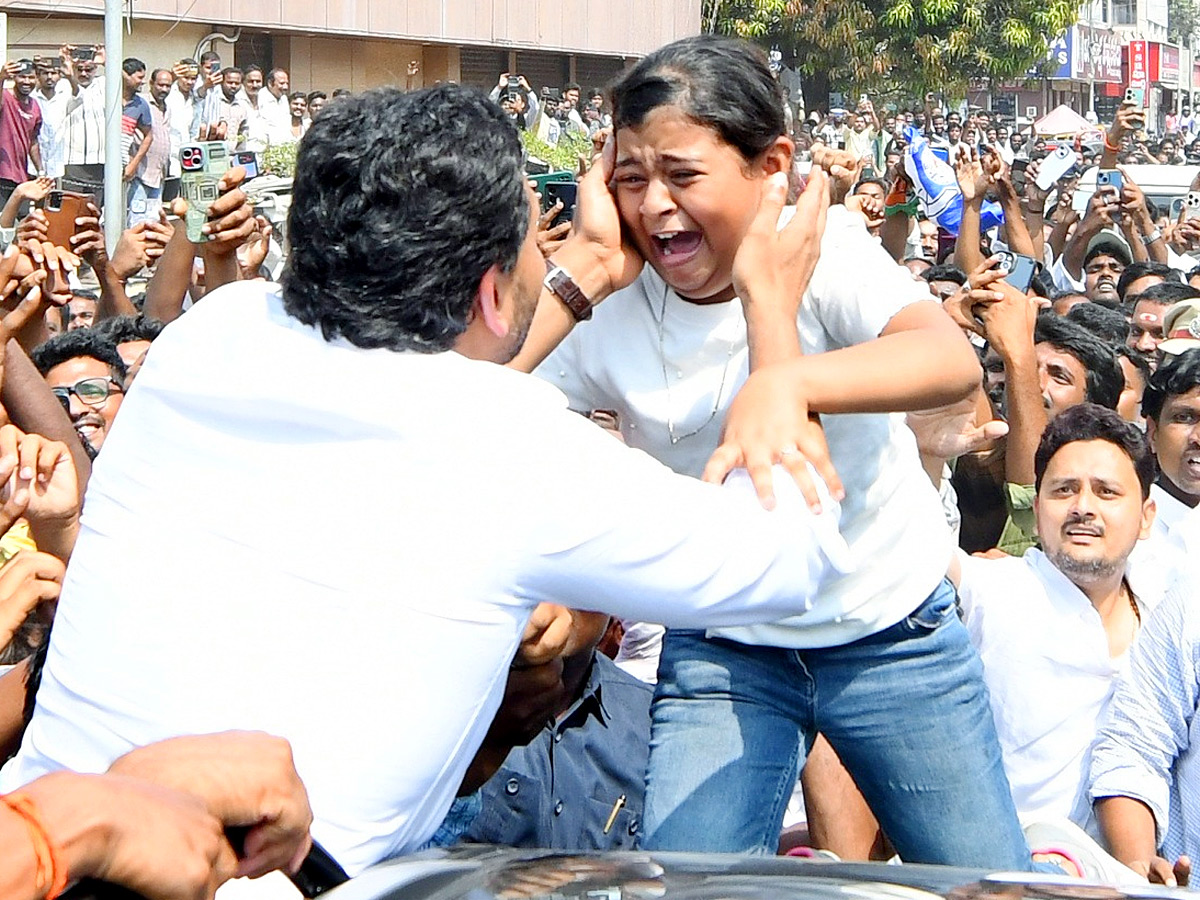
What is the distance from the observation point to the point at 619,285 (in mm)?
2697

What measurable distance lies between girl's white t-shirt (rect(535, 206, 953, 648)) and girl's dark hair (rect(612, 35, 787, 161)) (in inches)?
5.8

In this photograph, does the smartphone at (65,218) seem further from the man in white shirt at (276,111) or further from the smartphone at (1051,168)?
the man in white shirt at (276,111)

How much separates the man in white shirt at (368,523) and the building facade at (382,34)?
17654 millimetres

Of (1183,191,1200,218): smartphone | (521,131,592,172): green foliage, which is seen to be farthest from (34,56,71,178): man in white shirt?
(1183,191,1200,218): smartphone

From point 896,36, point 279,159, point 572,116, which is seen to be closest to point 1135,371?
point 279,159

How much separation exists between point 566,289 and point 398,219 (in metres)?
0.72

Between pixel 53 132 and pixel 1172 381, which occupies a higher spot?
pixel 53 132

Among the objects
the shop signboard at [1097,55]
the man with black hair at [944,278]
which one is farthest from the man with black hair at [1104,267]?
the shop signboard at [1097,55]

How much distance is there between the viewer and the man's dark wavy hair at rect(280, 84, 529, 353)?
1929 mm

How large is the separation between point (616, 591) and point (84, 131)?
12780 millimetres

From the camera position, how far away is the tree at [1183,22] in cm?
7706

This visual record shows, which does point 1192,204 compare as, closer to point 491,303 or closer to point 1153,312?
point 1153,312

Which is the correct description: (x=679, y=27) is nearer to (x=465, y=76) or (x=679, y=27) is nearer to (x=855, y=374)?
(x=465, y=76)

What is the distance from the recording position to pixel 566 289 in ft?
8.63
